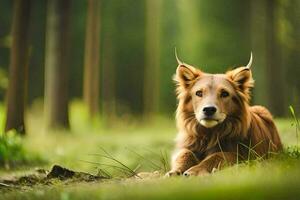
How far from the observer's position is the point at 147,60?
27484 mm

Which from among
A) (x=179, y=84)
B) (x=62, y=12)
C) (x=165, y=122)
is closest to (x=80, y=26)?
(x=165, y=122)

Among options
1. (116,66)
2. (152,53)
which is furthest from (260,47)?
(116,66)

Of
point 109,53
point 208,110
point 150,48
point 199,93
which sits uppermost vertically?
point 199,93

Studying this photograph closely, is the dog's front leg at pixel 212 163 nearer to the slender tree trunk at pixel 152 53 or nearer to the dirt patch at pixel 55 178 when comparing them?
the dirt patch at pixel 55 178

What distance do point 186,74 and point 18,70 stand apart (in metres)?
6.88

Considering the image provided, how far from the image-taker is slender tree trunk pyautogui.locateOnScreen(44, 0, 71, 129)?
51.3 feet

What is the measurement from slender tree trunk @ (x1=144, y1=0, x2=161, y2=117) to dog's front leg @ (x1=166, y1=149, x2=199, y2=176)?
1923 cm

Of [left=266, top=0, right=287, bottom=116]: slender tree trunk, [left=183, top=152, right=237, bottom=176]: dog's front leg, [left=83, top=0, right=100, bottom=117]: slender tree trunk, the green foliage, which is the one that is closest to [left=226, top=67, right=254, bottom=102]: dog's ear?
[left=183, top=152, right=237, bottom=176]: dog's front leg

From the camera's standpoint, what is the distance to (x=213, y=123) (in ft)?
21.6

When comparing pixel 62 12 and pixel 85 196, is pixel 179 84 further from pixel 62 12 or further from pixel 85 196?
pixel 62 12

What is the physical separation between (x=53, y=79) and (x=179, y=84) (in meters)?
8.97

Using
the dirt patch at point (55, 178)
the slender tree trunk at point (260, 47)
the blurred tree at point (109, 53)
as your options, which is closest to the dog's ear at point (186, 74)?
the dirt patch at point (55, 178)

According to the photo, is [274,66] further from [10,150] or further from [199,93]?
[199,93]

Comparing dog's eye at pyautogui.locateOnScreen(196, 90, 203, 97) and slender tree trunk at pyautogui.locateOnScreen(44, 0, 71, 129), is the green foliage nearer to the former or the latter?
slender tree trunk at pyautogui.locateOnScreen(44, 0, 71, 129)
